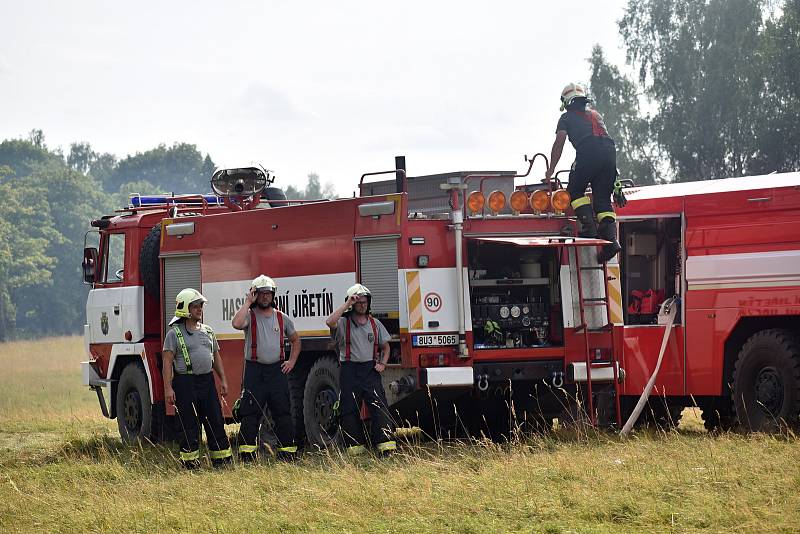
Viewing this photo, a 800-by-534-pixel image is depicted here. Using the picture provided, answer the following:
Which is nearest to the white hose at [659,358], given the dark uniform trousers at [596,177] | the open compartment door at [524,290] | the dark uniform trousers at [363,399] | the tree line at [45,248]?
the open compartment door at [524,290]

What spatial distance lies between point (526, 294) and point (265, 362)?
282 centimetres

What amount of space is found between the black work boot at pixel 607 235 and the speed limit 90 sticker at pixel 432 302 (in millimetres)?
1867

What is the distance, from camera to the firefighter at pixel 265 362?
44.1 ft

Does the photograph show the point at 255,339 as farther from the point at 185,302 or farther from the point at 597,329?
the point at 597,329

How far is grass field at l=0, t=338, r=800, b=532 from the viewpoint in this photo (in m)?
9.49

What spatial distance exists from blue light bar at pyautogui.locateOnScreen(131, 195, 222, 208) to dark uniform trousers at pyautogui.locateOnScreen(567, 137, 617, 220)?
552 centimetres

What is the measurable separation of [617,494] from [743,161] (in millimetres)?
42436

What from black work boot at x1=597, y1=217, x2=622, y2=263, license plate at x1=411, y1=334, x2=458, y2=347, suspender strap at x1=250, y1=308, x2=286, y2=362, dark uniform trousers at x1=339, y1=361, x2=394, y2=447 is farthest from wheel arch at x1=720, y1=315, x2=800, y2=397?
suspender strap at x1=250, y1=308, x2=286, y2=362

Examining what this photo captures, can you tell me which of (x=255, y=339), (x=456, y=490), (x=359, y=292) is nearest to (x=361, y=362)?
(x=359, y=292)

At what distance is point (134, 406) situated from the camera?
1741cm

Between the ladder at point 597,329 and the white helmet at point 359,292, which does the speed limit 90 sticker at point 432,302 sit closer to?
the white helmet at point 359,292

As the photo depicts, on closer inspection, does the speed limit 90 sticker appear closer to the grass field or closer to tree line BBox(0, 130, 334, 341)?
the grass field

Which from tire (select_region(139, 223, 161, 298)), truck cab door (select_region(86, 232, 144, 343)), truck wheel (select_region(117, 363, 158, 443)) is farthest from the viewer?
truck cab door (select_region(86, 232, 144, 343))

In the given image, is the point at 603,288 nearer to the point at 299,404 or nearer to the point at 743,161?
the point at 299,404
